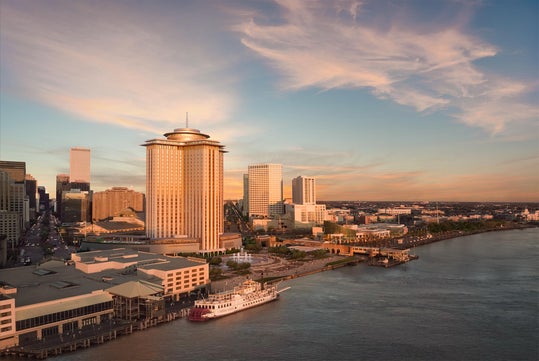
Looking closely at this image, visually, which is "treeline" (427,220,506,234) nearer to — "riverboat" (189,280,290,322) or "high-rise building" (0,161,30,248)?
"riverboat" (189,280,290,322)

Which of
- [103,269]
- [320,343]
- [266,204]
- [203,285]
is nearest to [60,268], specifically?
[103,269]

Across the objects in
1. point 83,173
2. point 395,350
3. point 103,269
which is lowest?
point 395,350

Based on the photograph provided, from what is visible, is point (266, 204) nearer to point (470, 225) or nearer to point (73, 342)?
point (470, 225)

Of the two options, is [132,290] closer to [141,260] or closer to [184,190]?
[141,260]

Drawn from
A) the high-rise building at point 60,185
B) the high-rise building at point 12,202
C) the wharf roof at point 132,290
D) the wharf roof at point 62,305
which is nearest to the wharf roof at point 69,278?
the wharf roof at point 62,305

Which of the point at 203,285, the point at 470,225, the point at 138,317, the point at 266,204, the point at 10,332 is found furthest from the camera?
the point at 266,204

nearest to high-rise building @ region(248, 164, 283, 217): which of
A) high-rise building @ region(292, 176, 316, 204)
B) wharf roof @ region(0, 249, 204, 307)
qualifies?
high-rise building @ region(292, 176, 316, 204)

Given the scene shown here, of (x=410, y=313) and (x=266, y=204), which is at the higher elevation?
(x=266, y=204)
